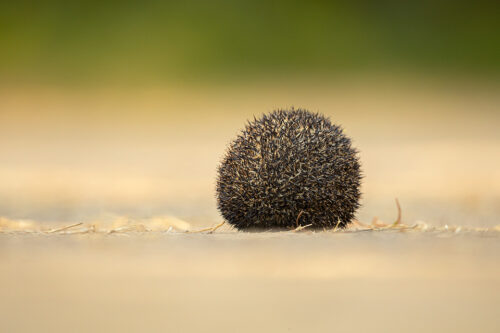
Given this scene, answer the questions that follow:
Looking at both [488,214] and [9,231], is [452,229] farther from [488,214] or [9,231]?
[9,231]

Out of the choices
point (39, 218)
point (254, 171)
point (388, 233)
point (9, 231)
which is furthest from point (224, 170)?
point (39, 218)

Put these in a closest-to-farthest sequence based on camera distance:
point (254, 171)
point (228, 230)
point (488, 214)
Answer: point (254, 171)
point (228, 230)
point (488, 214)

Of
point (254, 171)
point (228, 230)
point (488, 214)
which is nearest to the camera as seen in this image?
point (254, 171)

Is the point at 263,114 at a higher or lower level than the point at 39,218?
higher

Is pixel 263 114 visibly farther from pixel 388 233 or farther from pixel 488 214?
pixel 488 214

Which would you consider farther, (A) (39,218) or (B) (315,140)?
(A) (39,218)

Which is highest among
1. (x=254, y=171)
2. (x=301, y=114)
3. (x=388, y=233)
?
(x=301, y=114)

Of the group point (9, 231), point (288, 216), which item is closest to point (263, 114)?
point (288, 216)
